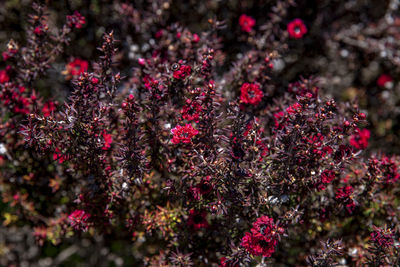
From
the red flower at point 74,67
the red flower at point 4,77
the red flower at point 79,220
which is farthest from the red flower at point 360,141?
the red flower at point 4,77

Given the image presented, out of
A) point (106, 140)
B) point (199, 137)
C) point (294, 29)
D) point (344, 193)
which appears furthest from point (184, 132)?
point (294, 29)

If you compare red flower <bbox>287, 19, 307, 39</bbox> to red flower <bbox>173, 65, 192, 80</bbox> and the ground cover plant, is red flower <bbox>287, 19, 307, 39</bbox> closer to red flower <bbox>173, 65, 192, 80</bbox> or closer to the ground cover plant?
the ground cover plant

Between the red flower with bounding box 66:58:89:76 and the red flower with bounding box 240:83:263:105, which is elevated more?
the red flower with bounding box 240:83:263:105

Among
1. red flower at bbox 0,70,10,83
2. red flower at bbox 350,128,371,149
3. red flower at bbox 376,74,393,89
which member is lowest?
red flower at bbox 376,74,393,89

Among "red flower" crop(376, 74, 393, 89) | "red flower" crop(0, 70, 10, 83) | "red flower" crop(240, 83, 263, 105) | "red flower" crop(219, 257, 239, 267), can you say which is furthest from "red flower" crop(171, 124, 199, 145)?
"red flower" crop(376, 74, 393, 89)

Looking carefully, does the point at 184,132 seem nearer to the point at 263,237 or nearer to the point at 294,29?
the point at 263,237

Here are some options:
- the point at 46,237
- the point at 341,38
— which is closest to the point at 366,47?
the point at 341,38
